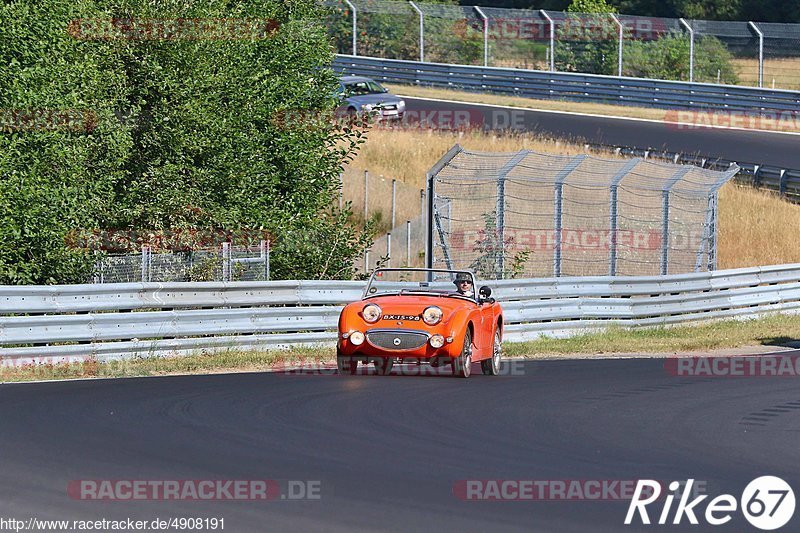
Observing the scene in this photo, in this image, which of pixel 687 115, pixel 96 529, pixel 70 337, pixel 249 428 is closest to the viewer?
pixel 96 529

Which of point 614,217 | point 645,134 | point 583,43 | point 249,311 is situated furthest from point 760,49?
point 249,311

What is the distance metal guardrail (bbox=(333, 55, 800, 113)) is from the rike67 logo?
113 feet

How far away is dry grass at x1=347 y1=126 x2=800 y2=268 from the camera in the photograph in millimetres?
30922

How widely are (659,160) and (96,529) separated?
28809 mm

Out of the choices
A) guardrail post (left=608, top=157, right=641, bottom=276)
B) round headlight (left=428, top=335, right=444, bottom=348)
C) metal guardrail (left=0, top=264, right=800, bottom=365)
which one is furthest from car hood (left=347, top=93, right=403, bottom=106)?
round headlight (left=428, top=335, right=444, bottom=348)

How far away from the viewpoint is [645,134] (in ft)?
130

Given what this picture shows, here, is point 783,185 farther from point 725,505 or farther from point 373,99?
point 725,505

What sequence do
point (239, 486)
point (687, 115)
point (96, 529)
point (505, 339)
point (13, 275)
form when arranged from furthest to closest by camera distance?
point (687, 115), point (505, 339), point (13, 275), point (239, 486), point (96, 529)

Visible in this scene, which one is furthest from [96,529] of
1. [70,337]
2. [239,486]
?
[70,337]

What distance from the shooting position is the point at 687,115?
42.5m

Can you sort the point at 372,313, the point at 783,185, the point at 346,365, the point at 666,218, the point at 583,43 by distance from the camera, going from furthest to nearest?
1. the point at 583,43
2. the point at 783,185
3. the point at 666,218
4. the point at 346,365
5. the point at 372,313

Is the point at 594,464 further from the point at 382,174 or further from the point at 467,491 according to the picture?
the point at 382,174

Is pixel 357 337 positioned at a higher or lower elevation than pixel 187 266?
lower

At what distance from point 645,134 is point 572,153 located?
612 centimetres
